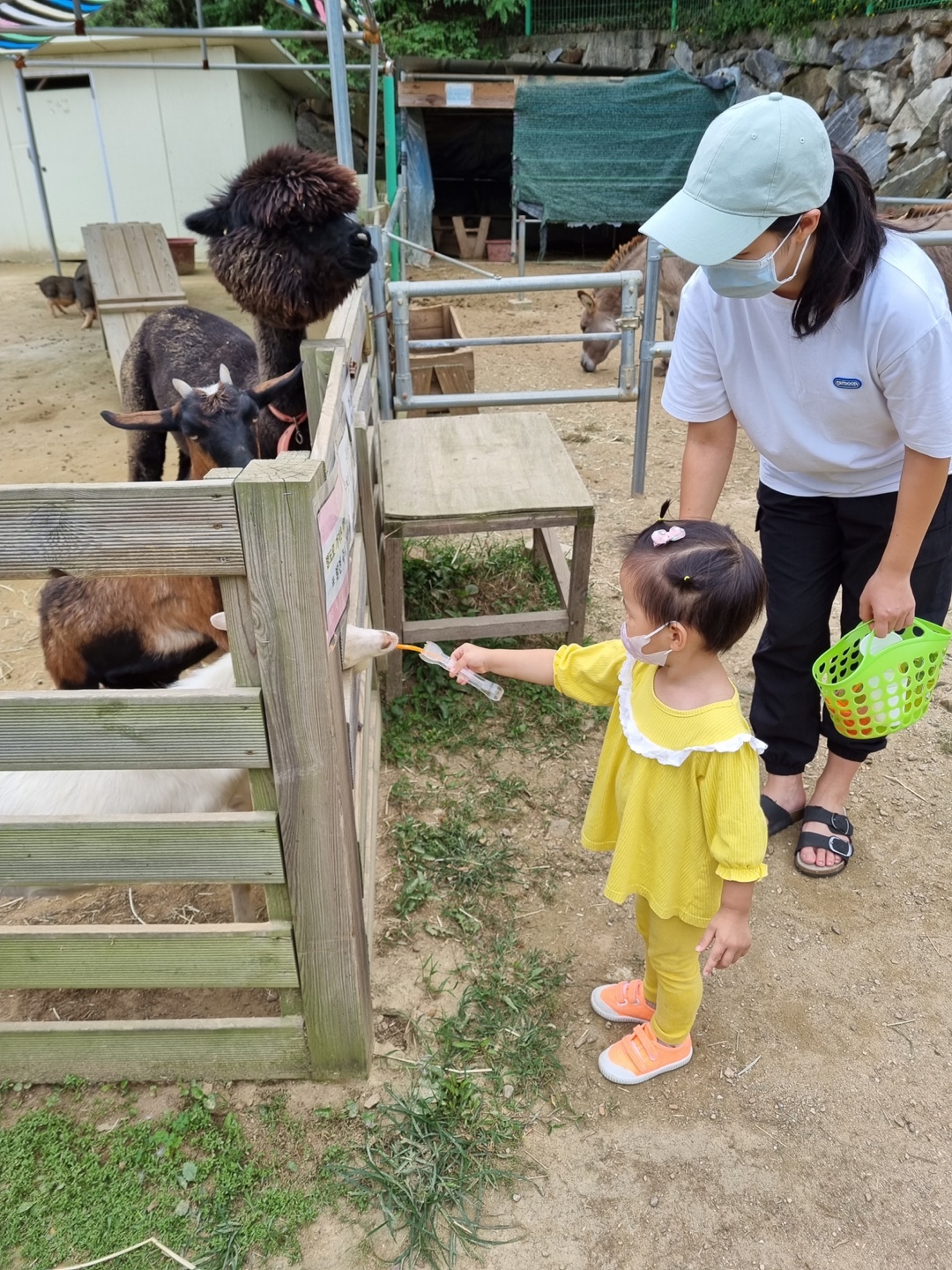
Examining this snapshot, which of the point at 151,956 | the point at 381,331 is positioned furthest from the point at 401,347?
the point at 151,956

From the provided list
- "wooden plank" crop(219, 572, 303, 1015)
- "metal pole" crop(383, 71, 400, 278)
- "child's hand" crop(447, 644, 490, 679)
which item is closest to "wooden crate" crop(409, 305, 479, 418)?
"metal pole" crop(383, 71, 400, 278)

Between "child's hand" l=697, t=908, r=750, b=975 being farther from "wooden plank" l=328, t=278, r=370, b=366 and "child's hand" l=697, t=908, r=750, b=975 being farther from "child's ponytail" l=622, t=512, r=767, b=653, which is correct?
"wooden plank" l=328, t=278, r=370, b=366

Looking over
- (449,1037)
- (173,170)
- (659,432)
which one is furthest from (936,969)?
(173,170)

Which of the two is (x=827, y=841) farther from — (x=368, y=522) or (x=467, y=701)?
(x=368, y=522)

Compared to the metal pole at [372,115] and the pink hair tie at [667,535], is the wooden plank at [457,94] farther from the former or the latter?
the pink hair tie at [667,535]

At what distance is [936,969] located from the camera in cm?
231

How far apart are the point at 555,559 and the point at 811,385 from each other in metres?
1.92

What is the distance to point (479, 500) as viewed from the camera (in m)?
3.03

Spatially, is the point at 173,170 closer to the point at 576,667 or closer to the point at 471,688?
the point at 471,688

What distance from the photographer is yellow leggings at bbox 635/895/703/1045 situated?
1.79 meters

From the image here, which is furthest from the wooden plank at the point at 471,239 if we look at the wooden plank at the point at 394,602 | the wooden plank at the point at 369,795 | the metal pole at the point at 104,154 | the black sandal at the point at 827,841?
the black sandal at the point at 827,841

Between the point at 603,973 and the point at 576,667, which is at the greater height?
the point at 576,667

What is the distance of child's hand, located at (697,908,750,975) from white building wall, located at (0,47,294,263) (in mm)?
14539

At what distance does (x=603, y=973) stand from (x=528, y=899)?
0.32 meters
